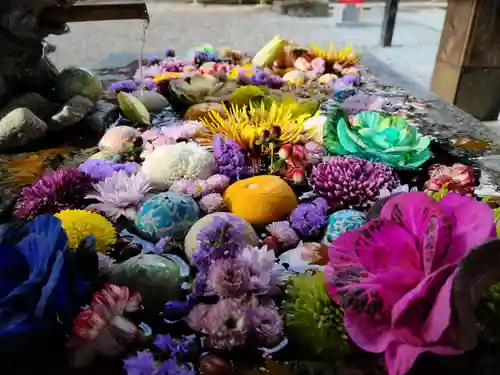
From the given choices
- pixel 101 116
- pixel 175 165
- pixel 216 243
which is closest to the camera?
pixel 216 243

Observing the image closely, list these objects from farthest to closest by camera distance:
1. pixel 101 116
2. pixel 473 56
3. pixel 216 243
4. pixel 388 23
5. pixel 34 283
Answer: pixel 388 23 < pixel 473 56 < pixel 101 116 < pixel 216 243 < pixel 34 283

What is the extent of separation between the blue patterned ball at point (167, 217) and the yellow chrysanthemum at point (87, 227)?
43mm

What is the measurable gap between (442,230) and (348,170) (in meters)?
0.30

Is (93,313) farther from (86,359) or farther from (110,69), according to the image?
(110,69)

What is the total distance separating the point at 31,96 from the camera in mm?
945

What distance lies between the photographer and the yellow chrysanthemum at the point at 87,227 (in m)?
0.61

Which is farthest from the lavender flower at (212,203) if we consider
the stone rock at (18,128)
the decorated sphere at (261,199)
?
the stone rock at (18,128)

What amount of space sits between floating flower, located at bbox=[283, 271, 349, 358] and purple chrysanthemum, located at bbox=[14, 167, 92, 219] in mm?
342

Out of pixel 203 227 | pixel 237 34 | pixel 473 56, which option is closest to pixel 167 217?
pixel 203 227

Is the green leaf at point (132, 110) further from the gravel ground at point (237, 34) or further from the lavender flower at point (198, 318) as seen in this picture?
the gravel ground at point (237, 34)

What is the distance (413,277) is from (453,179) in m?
0.37

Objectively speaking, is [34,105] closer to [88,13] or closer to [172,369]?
[88,13]

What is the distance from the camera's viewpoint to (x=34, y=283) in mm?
466

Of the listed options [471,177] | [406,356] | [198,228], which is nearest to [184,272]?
[198,228]
